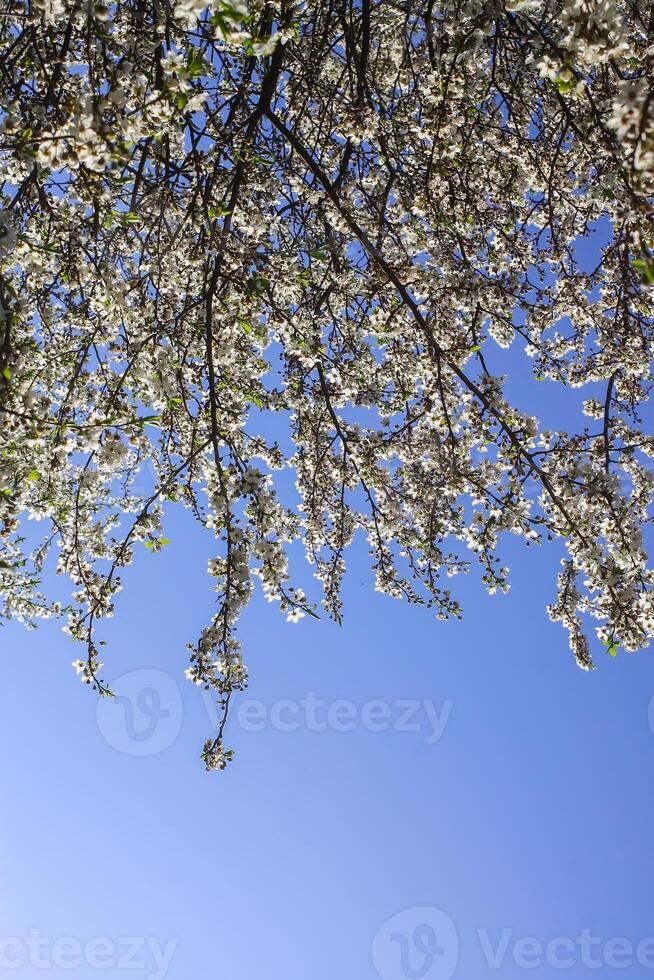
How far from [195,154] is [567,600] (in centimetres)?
412

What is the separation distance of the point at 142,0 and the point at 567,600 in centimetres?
497

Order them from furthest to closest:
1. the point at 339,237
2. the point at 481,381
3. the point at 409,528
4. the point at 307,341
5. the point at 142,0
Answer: the point at 409,528 < the point at 339,237 < the point at 481,381 < the point at 307,341 < the point at 142,0

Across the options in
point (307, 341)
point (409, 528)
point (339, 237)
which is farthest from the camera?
point (409, 528)

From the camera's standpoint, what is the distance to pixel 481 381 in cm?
532

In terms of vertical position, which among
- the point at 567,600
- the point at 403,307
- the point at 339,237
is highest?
the point at 339,237

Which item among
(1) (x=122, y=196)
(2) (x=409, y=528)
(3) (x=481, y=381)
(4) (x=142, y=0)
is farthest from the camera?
(2) (x=409, y=528)

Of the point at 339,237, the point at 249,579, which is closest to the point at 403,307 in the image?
the point at 339,237

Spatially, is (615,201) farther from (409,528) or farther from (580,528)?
(409,528)

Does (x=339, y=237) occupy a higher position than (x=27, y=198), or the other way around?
(x=339, y=237)

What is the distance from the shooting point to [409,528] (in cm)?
637

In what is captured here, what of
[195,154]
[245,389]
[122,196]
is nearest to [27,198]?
[122,196]

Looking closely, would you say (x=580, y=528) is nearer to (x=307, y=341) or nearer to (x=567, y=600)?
(x=567, y=600)

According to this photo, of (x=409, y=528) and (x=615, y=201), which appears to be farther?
(x=409, y=528)

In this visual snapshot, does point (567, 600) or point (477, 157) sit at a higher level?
point (477, 157)
